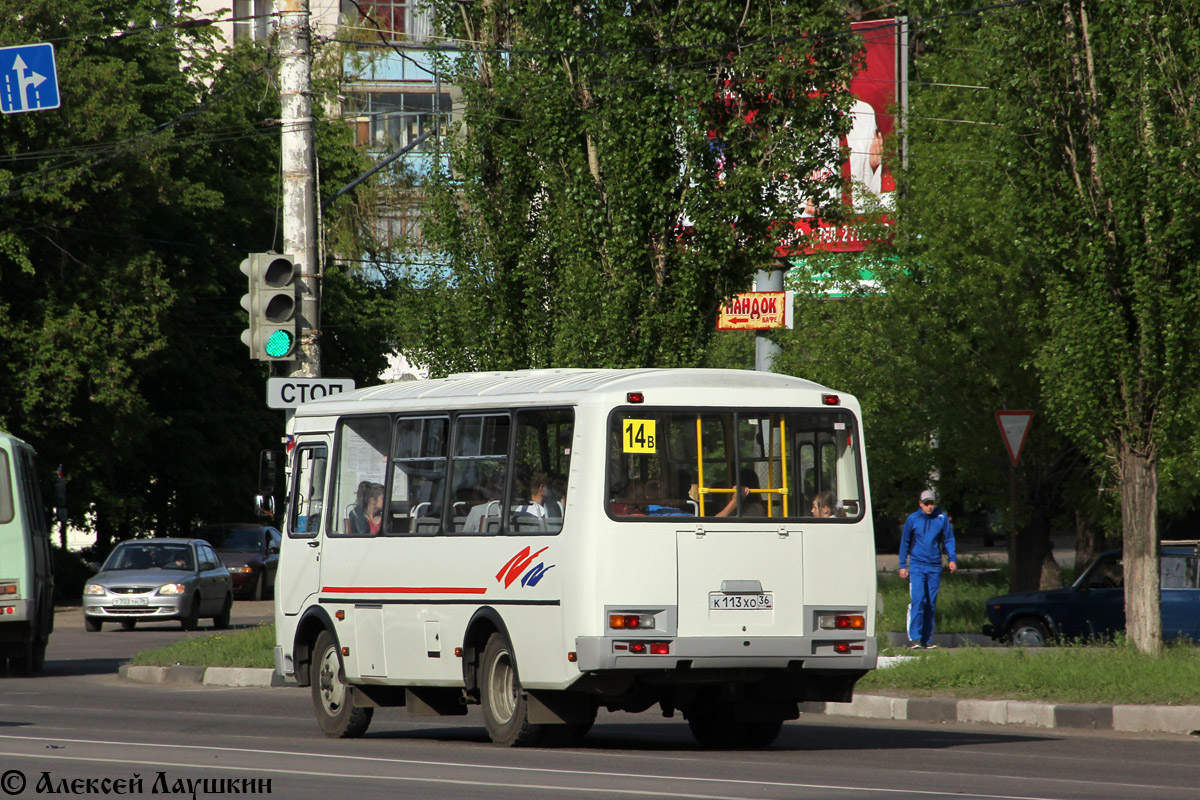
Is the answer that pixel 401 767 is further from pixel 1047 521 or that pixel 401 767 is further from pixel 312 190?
pixel 1047 521

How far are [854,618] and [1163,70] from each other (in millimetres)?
7114

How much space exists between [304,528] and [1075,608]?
10.6 metres

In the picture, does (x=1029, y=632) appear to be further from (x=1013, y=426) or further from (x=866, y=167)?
(x=866, y=167)

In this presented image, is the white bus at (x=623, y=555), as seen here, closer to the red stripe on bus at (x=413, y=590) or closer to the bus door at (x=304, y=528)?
the red stripe on bus at (x=413, y=590)

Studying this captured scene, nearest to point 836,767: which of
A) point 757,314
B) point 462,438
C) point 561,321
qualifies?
point 462,438

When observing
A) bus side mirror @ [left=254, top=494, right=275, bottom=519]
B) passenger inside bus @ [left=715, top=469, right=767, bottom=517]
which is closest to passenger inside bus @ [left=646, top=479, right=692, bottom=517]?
passenger inside bus @ [left=715, top=469, right=767, bottom=517]

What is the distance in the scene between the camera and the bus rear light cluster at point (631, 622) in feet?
39.2

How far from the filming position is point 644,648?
39.2 ft

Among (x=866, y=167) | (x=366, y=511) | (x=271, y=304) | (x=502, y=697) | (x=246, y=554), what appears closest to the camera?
(x=502, y=697)

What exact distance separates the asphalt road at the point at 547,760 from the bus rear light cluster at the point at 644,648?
0.69 m

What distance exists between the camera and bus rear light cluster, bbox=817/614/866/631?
1245 centimetres

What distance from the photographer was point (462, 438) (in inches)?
533

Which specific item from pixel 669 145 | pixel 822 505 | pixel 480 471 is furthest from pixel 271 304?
pixel 822 505

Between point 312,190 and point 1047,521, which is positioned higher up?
point 312,190
